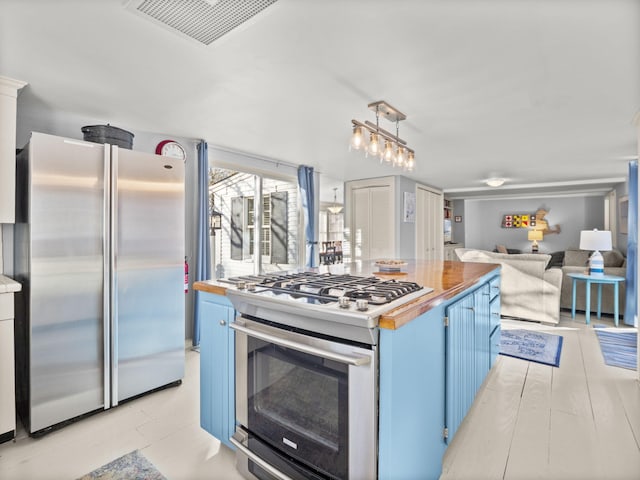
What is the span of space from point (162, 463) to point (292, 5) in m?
2.37

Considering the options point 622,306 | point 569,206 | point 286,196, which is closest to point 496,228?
point 569,206

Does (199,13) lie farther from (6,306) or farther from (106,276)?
(6,306)

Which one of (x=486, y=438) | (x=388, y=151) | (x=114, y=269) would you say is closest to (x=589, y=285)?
(x=486, y=438)

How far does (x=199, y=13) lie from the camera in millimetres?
1528

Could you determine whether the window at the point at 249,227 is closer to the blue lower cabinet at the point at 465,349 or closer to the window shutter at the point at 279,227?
the window shutter at the point at 279,227

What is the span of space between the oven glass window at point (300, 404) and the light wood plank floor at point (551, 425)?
0.80 m

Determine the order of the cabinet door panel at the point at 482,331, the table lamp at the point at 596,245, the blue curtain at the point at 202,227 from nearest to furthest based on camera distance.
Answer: the cabinet door panel at the point at 482,331
the blue curtain at the point at 202,227
the table lamp at the point at 596,245

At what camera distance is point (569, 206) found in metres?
8.55

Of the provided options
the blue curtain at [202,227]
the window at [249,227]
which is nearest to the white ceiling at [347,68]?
the blue curtain at [202,227]

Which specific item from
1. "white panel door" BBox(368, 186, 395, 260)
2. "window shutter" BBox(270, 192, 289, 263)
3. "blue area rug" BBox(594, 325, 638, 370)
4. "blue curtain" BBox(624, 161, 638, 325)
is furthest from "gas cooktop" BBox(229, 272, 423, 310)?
"blue curtain" BBox(624, 161, 638, 325)

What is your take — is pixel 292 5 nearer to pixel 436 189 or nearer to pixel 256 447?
pixel 256 447

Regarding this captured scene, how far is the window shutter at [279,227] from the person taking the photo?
5.13 metres

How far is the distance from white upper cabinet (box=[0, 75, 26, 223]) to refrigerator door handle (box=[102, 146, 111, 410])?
502 millimetres

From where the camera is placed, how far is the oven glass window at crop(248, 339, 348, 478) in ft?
4.38
